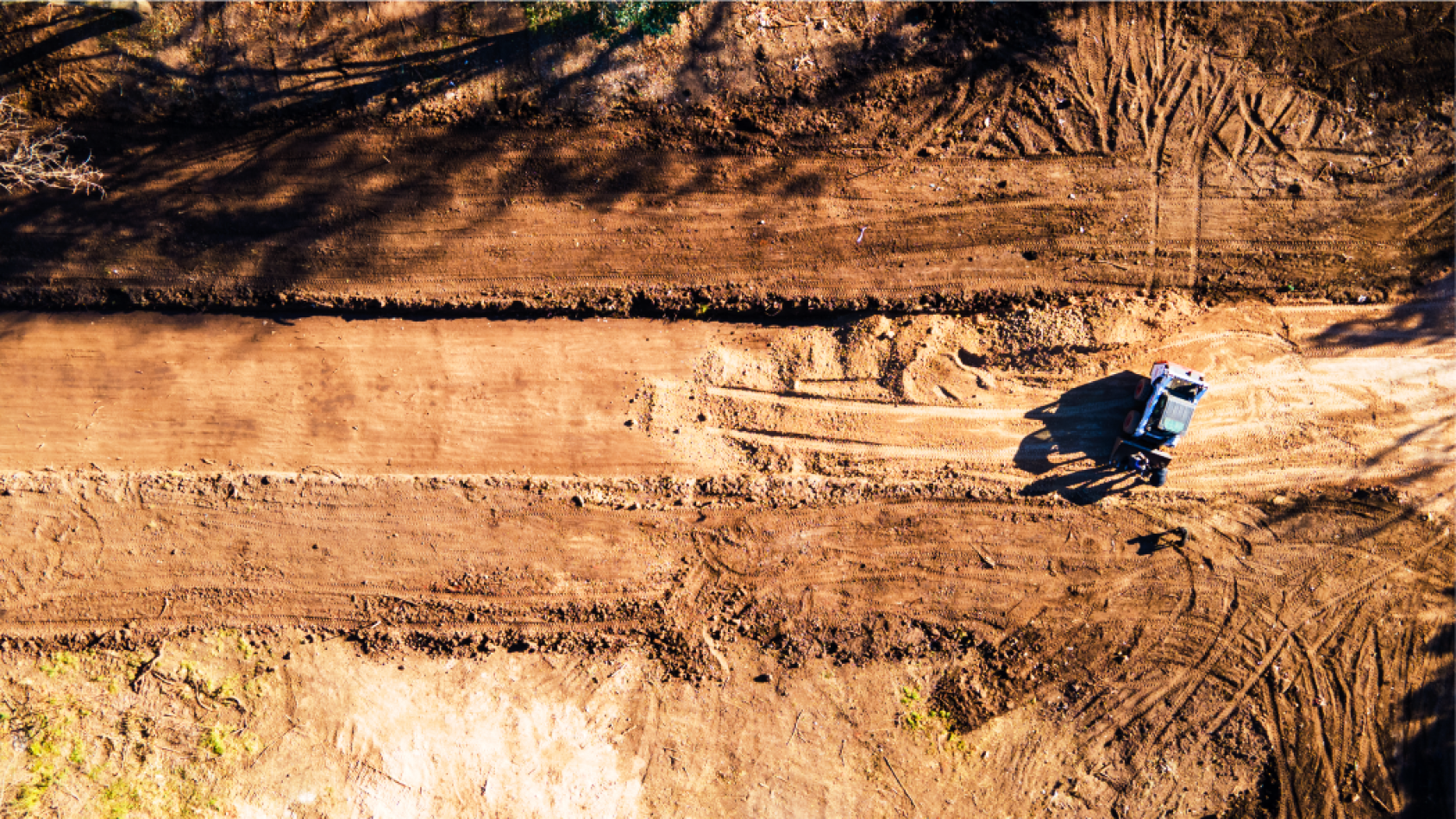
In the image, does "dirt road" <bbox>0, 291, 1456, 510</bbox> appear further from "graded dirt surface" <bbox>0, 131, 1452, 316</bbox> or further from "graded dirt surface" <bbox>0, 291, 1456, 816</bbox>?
"graded dirt surface" <bbox>0, 131, 1452, 316</bbox>

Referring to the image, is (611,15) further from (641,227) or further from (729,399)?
(729,399)

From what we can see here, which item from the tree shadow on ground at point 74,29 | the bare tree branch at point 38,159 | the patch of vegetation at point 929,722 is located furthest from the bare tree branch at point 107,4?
the patch of vegetation at point 929,722

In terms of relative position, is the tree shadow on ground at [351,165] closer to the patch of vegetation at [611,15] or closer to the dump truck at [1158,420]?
the patch of vegetation at [611,15]

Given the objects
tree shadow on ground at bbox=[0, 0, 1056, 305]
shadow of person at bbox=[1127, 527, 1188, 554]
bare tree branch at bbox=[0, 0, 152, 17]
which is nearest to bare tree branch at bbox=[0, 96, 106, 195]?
tree shadow on ground at bbox=[0, 0, 1056, 305]

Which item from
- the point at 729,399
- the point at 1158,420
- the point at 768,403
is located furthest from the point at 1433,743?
the point at 729,399

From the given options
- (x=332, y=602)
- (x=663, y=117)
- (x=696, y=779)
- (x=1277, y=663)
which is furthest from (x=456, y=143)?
(x=1277, y=663)

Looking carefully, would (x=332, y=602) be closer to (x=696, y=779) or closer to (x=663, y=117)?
(x=696, y=779)
